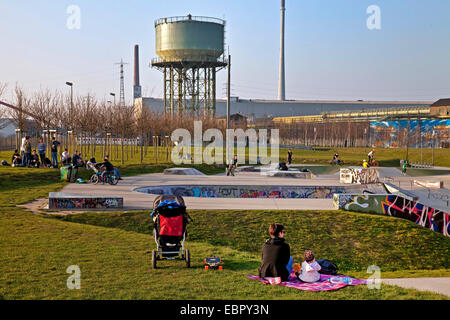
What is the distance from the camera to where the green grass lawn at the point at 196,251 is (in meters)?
8.41

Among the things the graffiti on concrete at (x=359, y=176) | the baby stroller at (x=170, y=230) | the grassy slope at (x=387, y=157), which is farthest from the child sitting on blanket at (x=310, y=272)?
the grassy slope at (x=387, y=157)

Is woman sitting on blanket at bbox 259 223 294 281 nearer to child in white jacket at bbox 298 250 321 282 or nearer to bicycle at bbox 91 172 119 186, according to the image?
child in white jacket at bbox 298 250 321 282

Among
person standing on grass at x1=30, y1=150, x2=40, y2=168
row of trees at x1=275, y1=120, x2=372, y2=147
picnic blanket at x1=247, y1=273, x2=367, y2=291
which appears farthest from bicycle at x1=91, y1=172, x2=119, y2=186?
row of trees at x1=275, y1=120, x2=372, y2=147

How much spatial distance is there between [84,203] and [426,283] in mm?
13026

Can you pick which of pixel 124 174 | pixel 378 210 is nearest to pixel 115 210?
pixel 378 210

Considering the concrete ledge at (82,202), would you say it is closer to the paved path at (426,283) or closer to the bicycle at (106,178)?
the bicycle at (106,178)

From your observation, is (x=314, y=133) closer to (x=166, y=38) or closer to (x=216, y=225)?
(x=166, y=38)

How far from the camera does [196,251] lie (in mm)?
12695

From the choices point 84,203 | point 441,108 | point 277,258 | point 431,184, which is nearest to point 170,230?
point 277,258

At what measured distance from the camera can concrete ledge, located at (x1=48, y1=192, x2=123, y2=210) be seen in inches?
733

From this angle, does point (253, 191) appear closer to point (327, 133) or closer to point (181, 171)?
point (181, 171)

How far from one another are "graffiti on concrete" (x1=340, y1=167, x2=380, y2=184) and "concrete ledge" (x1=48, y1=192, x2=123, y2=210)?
16.2m

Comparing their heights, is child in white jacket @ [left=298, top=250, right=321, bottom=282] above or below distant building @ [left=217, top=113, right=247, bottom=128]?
below

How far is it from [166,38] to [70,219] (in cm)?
5971
